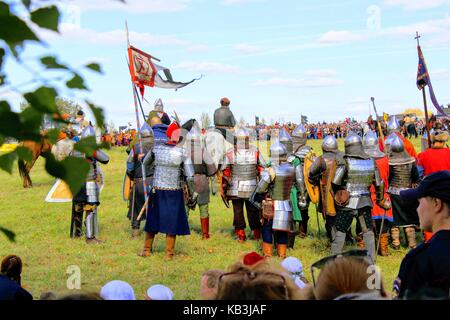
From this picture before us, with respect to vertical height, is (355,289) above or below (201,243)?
above

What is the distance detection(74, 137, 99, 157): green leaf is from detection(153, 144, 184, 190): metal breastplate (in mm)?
6694

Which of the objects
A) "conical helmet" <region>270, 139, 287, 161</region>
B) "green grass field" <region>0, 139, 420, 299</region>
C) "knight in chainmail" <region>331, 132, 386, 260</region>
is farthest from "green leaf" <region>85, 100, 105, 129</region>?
"conical helmet" <region>270, 139, 287, 161</region>

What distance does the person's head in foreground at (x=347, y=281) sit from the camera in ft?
8.23

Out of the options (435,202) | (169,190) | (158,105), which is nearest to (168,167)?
(169,190)

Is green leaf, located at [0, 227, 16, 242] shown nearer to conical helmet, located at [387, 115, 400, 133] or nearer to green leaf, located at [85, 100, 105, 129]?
green leaf, located at [85, 100, 105, 129]

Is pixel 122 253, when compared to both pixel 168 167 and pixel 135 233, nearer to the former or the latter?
pixel 135 233

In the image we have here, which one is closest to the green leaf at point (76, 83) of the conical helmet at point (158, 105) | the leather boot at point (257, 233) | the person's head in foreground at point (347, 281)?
the person's head in foreground at point (347, 281)

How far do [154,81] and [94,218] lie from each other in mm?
2385

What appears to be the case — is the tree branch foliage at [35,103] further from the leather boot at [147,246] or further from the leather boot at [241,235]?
the leather boot at [241,235]

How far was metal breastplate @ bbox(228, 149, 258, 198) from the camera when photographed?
381 inches

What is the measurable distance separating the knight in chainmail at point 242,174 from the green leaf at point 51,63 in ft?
26.1

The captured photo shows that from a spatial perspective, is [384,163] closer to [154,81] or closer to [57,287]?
[154,81]
